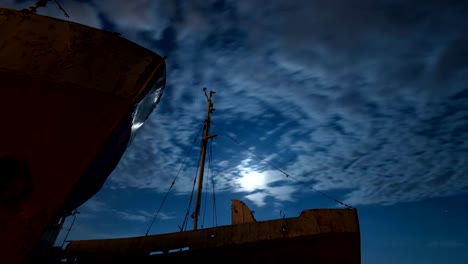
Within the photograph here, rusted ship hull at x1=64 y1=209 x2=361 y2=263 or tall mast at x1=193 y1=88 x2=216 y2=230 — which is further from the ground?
tall mast at x1=193 y1=88 x2=216 y2=230

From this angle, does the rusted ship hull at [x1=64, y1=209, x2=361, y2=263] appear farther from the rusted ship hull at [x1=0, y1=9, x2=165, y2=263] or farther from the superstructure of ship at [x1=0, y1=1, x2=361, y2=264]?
the rusted ship hull at [x1=0, y1=9, x2=165, y2=263]

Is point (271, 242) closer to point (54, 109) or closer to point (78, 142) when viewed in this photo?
point (78, 142)

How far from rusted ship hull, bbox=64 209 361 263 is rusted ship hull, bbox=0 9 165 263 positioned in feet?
7.74

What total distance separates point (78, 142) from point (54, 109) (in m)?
0.68

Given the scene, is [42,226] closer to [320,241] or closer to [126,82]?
[126,82]

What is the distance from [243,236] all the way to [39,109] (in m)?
4.41

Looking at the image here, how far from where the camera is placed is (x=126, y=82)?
4441 millimetres

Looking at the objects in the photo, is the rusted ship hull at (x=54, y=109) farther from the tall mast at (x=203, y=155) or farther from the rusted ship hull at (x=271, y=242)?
the tall mast at (x=203, y=155)

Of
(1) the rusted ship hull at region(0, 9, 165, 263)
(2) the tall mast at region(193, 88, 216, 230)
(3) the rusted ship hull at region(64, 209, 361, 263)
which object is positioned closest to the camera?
(1) the rusted ship hull at region(0, 9, 165, 263)

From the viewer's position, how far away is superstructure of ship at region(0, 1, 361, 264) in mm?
3460

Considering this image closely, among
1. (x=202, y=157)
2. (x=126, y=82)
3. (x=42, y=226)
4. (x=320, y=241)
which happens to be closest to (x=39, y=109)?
(x=126, y=82)

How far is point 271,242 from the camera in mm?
5121

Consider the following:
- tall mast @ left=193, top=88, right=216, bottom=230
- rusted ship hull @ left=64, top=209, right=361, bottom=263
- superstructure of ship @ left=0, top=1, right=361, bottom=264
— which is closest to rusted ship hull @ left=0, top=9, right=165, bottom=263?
superstructure of ship @ left=0, top=1, right=361, bottom=264

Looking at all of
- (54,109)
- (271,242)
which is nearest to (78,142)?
(54,109)
